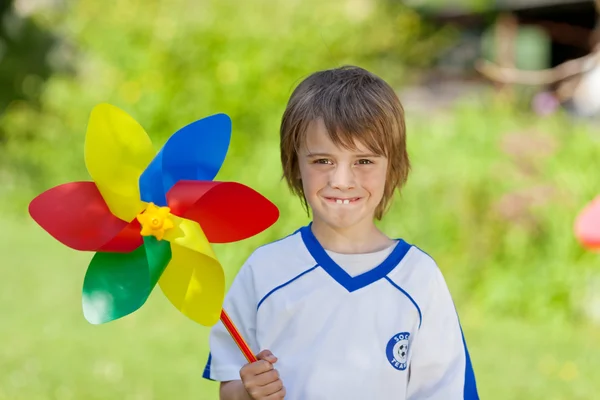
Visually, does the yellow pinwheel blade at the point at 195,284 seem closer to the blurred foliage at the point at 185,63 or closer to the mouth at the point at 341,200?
the mouth at the point at 341,200

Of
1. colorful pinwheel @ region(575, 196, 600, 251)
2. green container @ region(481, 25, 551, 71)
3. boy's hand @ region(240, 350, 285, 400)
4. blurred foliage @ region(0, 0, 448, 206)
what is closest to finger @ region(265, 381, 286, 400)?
boy's hand @ region(240, 350, 285, 400)

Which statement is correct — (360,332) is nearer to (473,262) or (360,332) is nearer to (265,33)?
(473,262)

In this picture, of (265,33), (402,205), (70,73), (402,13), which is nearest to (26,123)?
(70,73)

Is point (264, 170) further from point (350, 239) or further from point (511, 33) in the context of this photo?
point (511, 33)

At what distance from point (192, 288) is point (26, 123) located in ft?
31.2

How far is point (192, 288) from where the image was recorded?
7.19ft

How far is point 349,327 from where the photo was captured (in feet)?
7.27

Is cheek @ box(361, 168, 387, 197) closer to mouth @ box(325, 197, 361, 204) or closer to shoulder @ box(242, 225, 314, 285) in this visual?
mouth @ box(325, 197, 361, 204)

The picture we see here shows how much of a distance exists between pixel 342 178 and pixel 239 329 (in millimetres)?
445

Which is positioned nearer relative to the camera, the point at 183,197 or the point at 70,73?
the point at 183,197

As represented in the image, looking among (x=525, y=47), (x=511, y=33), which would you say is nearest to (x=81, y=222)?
(x=511, y=33)

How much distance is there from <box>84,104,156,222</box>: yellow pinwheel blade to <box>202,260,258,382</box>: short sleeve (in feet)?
1.04

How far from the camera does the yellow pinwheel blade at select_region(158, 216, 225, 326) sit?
2.15m

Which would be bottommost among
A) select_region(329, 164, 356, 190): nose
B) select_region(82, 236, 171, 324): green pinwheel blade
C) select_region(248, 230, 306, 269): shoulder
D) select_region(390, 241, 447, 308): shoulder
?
select_region(82, 236, 171, 324): green pinwheel blade
